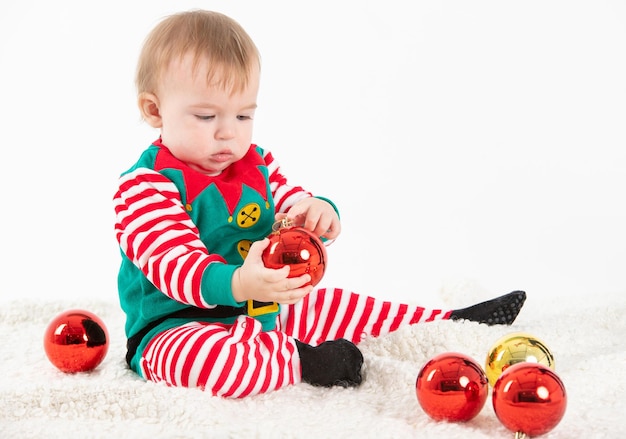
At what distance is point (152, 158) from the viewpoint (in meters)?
1.61

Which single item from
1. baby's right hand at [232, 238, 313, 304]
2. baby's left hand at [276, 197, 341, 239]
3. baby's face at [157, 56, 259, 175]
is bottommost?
baby's right hand at [232, 238, 313, 304]

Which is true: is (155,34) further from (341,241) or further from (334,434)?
(341,241)

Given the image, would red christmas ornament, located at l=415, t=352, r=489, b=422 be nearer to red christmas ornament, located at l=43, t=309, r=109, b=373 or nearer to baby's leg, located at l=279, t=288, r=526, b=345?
baby's leg, located at l=279, t=288, r=526, b=345

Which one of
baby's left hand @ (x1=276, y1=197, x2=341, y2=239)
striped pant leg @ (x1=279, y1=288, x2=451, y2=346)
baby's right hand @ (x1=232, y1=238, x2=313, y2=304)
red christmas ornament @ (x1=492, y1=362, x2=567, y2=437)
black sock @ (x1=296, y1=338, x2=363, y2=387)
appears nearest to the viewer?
red christmas ornament @ (x1=492, y1=362, x2=567, y2=437)

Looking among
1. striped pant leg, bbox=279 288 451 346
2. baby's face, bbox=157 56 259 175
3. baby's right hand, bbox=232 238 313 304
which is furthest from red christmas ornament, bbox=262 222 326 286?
striped pant leg, bbox=279 288 451 346

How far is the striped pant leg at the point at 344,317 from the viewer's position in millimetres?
1757

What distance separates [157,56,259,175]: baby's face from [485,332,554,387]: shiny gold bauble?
1.91 feet

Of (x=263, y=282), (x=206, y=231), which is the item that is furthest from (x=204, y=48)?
(x=263, y=282)

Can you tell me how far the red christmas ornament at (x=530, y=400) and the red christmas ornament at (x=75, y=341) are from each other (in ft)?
2.44

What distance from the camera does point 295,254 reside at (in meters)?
1.37

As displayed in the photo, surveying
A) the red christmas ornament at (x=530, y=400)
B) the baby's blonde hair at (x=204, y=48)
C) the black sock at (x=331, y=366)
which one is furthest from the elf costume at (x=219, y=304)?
the red christmas ornament at (x=530, y=400)

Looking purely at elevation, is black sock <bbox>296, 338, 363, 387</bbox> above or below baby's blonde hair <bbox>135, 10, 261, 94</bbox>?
below

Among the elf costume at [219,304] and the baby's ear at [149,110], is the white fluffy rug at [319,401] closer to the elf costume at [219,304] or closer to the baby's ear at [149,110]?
the elf costume at [219,304]

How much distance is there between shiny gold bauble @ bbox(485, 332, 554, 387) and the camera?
139 cm
